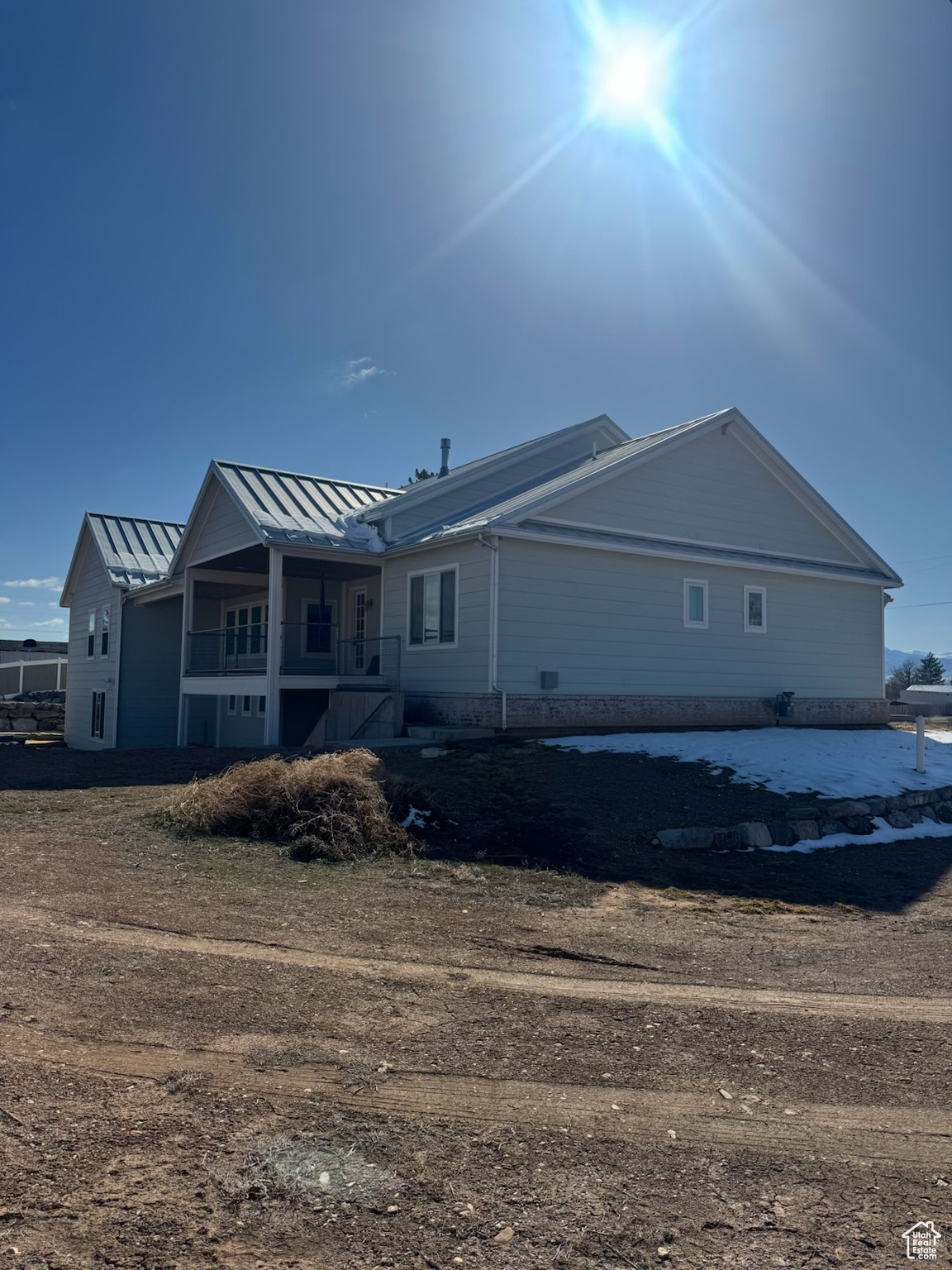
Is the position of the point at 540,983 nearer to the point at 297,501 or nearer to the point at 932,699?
the point at 297,501

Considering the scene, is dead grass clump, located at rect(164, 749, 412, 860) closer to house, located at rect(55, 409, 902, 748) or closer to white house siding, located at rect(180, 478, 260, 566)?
house, located at rect(55, 409, 902, 748)

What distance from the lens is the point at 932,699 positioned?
124 feet

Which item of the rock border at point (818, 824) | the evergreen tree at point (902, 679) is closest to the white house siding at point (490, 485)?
the rock border at point (818, 824)

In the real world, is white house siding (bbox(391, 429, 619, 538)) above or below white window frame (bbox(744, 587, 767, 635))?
above

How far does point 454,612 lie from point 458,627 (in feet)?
1.16

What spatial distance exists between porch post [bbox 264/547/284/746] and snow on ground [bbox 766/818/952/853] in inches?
402

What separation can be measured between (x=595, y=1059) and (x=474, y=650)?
12446 mm

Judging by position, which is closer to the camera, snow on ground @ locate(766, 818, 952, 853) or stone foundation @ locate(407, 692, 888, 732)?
snow on ground @ locate(766, 818, 952, 853)

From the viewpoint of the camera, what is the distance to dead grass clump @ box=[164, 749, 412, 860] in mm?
9492

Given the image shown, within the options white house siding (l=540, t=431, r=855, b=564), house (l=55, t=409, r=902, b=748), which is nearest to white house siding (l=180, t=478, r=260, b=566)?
house (l=55, t=409, r=902, b=748)

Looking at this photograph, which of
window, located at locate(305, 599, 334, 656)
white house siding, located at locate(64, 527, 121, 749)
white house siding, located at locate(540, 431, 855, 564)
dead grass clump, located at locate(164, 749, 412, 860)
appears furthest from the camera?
white house siding, located at locate(64, 527, 121, 749)

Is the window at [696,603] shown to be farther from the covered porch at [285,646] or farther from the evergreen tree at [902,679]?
the evergreen tree at [902,679]

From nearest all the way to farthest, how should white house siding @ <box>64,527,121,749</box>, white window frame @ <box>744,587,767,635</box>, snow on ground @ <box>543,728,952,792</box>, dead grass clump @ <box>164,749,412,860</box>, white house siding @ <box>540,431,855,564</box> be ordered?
dead grass clump @ <box>164,749,412,860</box>, snow on ground @ <box>543,728,952,792</box>, white house siding @ <box>540,431,855,564</box>, white window frame @ <box>744,587,767,635</box>, white house siding @ <box>64,527,121,749</box>

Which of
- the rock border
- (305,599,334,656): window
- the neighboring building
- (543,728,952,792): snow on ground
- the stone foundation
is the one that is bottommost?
the rock border
